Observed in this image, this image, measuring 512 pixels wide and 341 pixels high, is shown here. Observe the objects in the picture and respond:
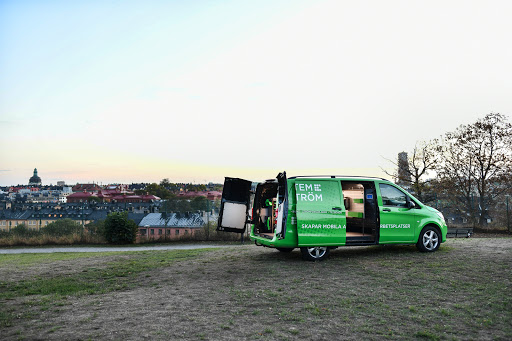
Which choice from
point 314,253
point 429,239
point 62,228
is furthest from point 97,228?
point 429,239

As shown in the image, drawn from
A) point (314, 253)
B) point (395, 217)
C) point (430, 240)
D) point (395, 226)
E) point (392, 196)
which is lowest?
point (314, 253)

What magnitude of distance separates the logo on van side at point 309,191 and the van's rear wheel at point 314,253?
118 cm

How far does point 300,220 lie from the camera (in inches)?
401

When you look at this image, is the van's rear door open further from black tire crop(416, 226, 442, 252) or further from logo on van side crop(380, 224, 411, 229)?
black tire crop(416, 226, 442, 252)

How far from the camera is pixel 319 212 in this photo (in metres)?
10.3

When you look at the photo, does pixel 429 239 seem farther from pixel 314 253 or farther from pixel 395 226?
pixel 314 253

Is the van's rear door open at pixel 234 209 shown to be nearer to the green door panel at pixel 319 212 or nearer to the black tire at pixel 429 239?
the green door panel at pixel 319 212

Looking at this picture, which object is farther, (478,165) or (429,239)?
(478,165)

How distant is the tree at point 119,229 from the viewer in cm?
1983

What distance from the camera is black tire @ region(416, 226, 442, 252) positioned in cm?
1145

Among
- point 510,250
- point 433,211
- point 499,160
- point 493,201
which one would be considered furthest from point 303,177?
point 499,160

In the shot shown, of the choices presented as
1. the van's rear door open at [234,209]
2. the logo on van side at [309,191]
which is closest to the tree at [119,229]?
the van's rear door open at [234,209]

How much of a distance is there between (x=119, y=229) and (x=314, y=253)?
39.5 ft

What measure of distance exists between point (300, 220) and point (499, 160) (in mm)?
22838
